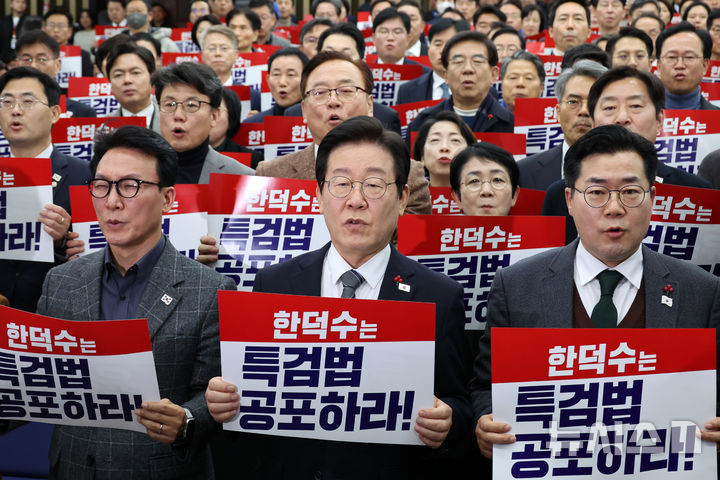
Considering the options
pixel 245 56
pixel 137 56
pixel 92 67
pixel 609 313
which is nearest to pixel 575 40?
pixel 245 56

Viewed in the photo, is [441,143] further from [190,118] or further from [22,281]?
[22,281]

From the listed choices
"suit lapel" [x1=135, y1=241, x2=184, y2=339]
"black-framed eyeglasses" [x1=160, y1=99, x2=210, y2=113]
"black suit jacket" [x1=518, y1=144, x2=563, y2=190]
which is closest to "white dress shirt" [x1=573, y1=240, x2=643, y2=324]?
"suit lapel" [x1=135, y1=241, x2=184, y2=339]

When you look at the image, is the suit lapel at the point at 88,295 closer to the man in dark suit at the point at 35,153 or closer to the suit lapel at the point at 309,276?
the suit lapel at the point at 309,276

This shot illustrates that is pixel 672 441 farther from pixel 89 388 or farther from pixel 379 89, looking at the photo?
pixel 379 89

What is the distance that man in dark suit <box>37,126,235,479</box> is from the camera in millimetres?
2959

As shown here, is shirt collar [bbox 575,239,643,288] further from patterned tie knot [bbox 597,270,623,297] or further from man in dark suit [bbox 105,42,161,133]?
man in dark suit [bbox 105,42,161,133]

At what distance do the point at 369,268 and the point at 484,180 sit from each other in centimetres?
167

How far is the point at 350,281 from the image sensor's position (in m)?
2.98

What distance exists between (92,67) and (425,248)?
9.30 meters

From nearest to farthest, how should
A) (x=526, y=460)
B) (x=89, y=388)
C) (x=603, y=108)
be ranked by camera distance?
(x=526, y=460), (x=89, y=388), (x=603, y=108)

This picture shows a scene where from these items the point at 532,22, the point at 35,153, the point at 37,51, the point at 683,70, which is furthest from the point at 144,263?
the point at 532,22

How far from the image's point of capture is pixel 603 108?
457 centimetres

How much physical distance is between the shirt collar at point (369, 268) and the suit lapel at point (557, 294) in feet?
1.70

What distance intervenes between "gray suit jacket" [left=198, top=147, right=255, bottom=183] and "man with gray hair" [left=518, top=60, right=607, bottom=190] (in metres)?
1.61
